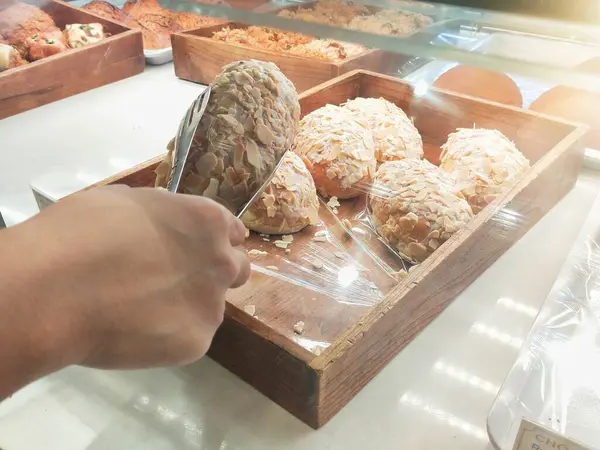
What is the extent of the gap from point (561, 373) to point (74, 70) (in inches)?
53.2

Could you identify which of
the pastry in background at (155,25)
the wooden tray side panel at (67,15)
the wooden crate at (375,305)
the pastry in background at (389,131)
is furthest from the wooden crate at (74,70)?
the pastry in background at (389,131)

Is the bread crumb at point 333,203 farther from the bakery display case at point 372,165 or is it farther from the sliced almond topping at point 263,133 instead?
the sliced almond topping at point 263,133

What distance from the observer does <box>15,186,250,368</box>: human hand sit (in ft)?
1.32

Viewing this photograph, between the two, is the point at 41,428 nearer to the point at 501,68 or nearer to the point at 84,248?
the point at 84,248

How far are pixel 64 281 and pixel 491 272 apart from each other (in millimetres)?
685

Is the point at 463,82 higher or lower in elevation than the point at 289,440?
higher

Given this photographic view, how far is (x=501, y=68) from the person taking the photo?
0.47 metres

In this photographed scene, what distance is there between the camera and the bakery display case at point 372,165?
1.67ft

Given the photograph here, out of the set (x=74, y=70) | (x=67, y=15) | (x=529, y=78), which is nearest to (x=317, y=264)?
(x=529, y=78)

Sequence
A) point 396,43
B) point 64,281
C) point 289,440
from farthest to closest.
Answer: point 289,440 → point 396,43 → point 64,281

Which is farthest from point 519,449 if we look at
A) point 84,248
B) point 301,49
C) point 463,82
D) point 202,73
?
point 202,73

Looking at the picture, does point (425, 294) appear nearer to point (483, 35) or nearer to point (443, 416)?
point (443, 416)

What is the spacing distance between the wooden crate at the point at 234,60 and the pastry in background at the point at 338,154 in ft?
0.82

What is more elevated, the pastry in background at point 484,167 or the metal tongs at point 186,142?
the metal tongs at point 186,142
